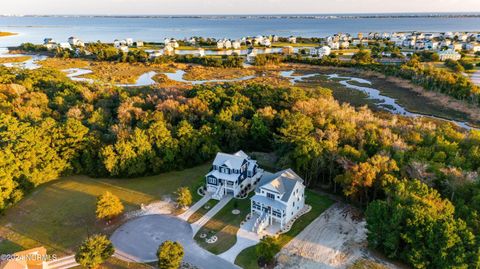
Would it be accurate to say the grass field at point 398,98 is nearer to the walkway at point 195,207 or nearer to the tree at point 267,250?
the walkway at point 195,207

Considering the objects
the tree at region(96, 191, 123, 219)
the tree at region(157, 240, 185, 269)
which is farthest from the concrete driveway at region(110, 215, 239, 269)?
the tree at region(157, 240, 185, 269)

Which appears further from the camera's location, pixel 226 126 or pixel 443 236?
pixel 226 126

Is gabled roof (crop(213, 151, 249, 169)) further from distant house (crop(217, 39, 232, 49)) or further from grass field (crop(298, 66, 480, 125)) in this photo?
distant house (crop(217, 39, 232, 49))

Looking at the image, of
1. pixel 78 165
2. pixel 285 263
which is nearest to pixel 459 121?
pixel 285 263

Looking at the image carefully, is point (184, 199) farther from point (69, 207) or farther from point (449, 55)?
point (449, 55)

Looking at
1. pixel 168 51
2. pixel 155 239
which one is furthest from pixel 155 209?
pixel 168 51

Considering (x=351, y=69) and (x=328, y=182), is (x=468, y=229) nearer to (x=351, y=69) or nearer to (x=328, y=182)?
(x=328, y=182)

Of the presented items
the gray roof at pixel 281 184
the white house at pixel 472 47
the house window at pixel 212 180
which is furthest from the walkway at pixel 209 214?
the white house at pixel 472 47
